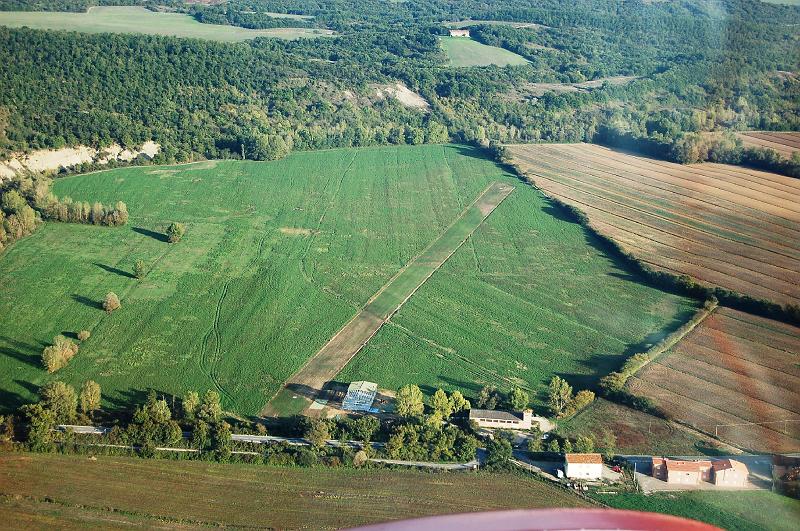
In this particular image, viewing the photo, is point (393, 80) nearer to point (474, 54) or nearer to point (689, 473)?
point (474, 54)

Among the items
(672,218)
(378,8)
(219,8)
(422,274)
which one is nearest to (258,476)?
(422,274)

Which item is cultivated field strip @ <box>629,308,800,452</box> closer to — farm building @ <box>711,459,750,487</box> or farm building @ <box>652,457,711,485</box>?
farm building @ <box>711,459,750,487</box>

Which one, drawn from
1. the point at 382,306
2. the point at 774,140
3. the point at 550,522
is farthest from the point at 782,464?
the point at 774,140

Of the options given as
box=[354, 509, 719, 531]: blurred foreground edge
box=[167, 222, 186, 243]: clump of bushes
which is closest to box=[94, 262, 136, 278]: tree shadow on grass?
box=[167, 222, 186, 243]: clump of bushes

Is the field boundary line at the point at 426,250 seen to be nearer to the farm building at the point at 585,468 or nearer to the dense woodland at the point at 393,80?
the farm building at the point at 585,468

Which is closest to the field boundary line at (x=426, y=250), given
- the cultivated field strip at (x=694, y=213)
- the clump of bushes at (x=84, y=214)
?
the cultivated field strip at (x=694, y=213)

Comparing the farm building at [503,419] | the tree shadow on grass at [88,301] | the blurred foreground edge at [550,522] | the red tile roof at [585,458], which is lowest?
the tree shadow on grass at [88,301]
